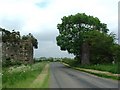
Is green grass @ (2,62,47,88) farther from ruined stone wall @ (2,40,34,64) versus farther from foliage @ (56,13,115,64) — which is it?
ruined stone wall @ (2,40,34,64)

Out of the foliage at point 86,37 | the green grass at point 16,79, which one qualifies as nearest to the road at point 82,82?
the green grass at point 16,79

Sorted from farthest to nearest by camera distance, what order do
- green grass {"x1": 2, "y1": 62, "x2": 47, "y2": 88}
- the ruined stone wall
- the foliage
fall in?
the ruined stone wall < the foliage < green grass {"x1": 2, "y1": 62, "x2": 47, "y2": 88}

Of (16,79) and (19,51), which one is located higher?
(19,51)

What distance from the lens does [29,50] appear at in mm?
108125

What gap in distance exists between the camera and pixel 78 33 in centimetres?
7612

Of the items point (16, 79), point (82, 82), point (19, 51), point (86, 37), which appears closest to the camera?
point (16, 79)

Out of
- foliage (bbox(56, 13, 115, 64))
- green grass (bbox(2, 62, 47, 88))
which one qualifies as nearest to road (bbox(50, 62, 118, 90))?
green grass (bbox(2, 62, 47, 88))

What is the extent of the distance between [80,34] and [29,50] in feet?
117

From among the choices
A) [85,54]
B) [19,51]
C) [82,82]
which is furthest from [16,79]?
[19,51]

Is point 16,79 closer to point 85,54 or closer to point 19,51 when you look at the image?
point 85,54

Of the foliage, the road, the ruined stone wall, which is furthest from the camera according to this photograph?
the ruined stone wall

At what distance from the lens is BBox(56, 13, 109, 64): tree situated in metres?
73.8

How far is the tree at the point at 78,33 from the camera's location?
2906 inches

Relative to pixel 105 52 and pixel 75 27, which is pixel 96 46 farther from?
pixel 75 27
